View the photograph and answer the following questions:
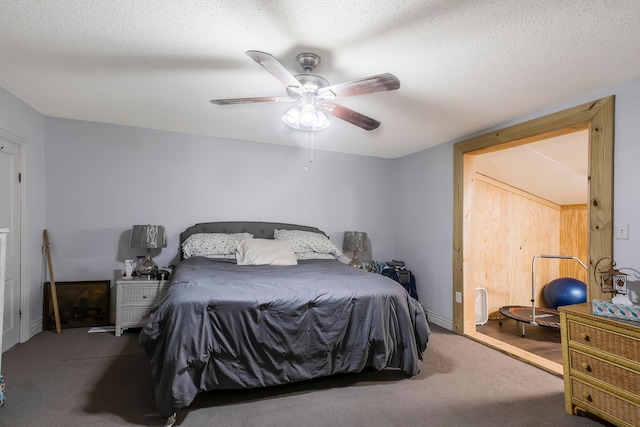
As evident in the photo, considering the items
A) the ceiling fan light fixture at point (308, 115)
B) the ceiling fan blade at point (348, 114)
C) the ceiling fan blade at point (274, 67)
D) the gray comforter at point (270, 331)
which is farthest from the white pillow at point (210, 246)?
the ceiling fan blade at point (274, 67)

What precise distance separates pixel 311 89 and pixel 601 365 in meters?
2.50

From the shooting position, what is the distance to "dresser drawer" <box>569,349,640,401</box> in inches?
70.4

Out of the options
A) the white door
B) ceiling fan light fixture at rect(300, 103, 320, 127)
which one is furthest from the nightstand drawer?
ceiling fan light fixture at rect(300, 103, 320, 127)

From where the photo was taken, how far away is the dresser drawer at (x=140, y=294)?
3246 mm

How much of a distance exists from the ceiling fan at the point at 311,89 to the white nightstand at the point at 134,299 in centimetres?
214

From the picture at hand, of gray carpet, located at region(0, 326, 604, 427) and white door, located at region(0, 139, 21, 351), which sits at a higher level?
white door, located at region(0, 139, 21, 351)

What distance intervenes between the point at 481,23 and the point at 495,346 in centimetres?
287

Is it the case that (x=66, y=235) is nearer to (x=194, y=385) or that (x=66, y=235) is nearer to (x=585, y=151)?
(x=194, y=385)

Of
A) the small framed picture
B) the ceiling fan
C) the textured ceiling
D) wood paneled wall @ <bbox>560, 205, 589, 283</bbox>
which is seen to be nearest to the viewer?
the textured ceiling

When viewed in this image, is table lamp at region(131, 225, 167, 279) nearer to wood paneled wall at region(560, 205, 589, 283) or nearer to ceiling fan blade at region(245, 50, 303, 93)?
ceiling fan blade at region(245, 50, 303, 93)

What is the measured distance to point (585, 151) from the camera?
3.42 metres

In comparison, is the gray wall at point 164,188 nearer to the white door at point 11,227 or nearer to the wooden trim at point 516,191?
the white door at point 11,227

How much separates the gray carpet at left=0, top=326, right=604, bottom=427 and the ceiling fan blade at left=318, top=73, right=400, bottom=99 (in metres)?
2.00

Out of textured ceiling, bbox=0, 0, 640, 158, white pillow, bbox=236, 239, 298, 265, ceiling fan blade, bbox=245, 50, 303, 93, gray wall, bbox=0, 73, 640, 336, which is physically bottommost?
white pillow, bbox=236, 239, 298, 265
